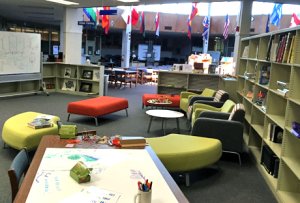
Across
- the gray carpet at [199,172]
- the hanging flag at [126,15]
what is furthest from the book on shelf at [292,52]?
the hanging flag at [126,15]

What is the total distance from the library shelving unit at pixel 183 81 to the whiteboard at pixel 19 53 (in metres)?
3.87

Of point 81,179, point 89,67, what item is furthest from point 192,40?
point 81,179

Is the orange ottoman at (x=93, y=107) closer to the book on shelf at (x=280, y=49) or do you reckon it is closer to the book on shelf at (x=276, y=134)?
the book on shelf at (x=276, y=134)

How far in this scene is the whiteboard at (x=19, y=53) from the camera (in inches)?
321

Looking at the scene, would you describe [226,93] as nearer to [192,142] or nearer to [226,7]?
[192,142]

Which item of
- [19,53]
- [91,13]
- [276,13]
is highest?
[276,13]

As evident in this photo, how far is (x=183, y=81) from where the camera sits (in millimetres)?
8758

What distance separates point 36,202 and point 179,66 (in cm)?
743

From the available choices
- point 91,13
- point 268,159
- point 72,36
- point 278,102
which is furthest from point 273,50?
point 91,13

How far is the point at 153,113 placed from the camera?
5.68 m

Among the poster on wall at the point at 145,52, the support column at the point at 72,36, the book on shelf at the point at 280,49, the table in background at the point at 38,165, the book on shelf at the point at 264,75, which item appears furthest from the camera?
the poster on wall at the point at 145,52

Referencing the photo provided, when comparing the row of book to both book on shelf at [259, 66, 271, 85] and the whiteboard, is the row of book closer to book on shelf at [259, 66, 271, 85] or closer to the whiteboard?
book on shelf at [259, 66, 271, 85]

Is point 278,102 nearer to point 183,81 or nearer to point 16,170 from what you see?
point 16,170

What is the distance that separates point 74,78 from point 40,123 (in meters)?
5.96
